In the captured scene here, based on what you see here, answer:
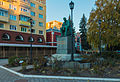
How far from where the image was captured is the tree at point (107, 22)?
17766 mm

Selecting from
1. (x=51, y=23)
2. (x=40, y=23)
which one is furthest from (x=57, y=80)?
(x=51, y=23)

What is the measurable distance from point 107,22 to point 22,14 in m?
24.8

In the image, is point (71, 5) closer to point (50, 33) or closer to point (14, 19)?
point (14, 19)

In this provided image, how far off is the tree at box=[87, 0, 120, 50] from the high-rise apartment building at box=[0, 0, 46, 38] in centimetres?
2121

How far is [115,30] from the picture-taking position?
17.5m

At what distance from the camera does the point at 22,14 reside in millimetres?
31953

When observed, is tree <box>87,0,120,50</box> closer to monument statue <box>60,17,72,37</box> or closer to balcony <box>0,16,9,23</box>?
monument statue <box>60,17,72,37</box>

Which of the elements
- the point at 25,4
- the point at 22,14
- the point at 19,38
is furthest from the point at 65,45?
the point at 25,4

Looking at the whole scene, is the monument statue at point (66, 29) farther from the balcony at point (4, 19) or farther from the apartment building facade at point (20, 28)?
the balcony at point (4, 19)

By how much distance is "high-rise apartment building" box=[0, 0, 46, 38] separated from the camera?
91.1 ft

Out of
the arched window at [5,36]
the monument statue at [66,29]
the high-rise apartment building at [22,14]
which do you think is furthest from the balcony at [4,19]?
the monument statue at [66,29]

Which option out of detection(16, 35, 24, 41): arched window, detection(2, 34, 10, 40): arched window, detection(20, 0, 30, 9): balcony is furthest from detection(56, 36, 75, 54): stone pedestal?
detection(20, 0, 30, 9): balcony

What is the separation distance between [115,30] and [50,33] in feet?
98.6

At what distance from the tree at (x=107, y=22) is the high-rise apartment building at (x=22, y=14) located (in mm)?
21209
